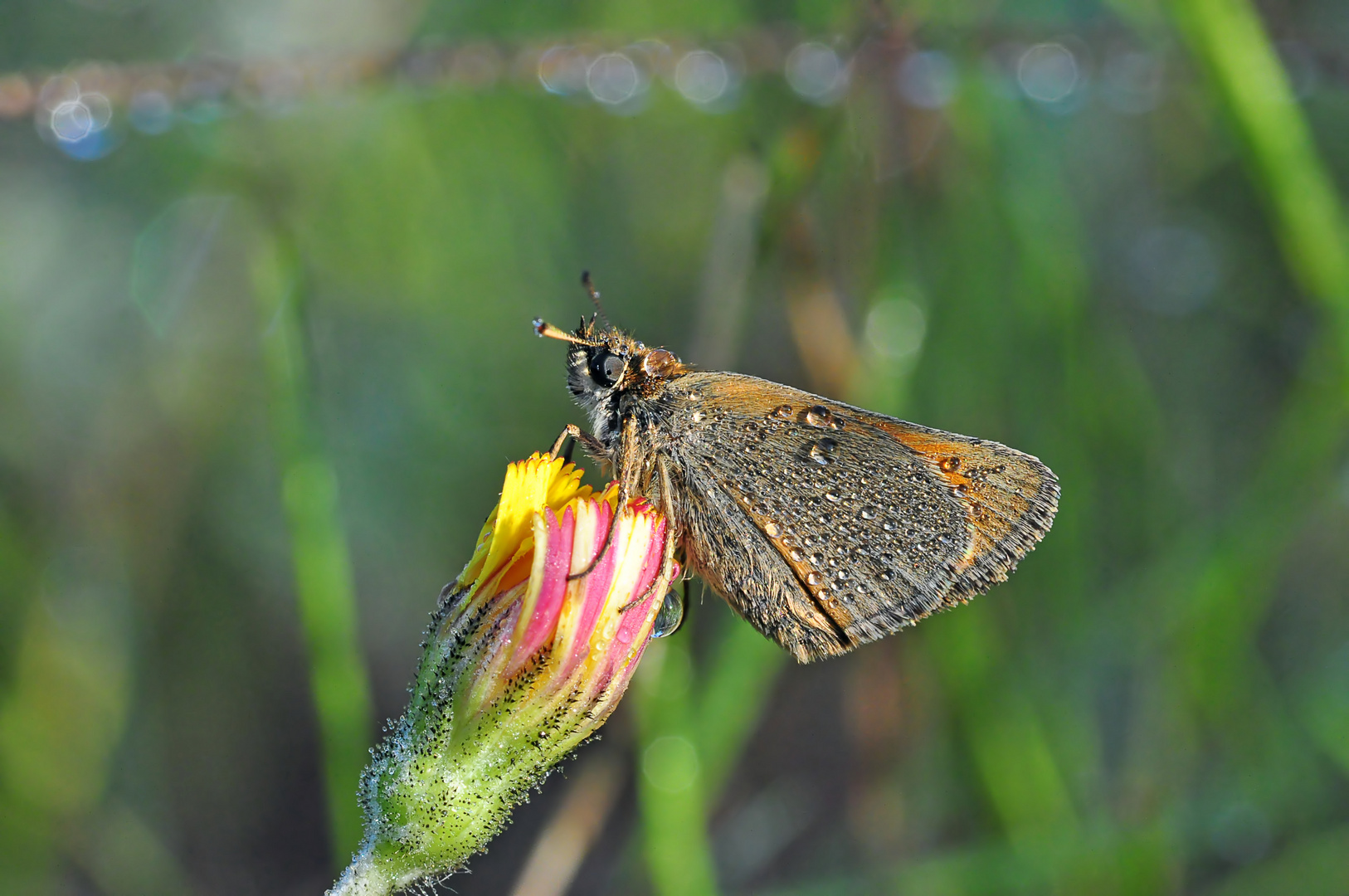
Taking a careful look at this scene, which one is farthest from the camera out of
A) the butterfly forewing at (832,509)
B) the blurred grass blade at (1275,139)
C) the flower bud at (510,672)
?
the blurred grass blade at (1275,139)

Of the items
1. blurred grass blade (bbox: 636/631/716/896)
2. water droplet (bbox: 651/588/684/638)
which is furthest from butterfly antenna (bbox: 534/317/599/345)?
blurred grass blade (bbox: 636/631/716/896)

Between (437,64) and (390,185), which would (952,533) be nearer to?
(437,64)

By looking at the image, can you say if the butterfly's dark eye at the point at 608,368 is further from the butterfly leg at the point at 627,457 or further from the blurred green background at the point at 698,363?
the blurred green background at the point at 698,363

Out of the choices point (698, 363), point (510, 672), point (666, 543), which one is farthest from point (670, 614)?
point (698, 363)

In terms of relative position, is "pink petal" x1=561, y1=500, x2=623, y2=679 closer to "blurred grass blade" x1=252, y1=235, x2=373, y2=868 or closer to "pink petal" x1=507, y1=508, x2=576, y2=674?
"pink petal" x1=507, y1=508, x2=576, y2=674

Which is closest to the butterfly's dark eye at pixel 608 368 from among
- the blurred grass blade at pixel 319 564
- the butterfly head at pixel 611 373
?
the butterfly head at pixel 611 373

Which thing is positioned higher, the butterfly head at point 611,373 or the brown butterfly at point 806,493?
the butterfly head at point 611,373

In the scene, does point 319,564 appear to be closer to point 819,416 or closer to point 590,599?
point 590,599
